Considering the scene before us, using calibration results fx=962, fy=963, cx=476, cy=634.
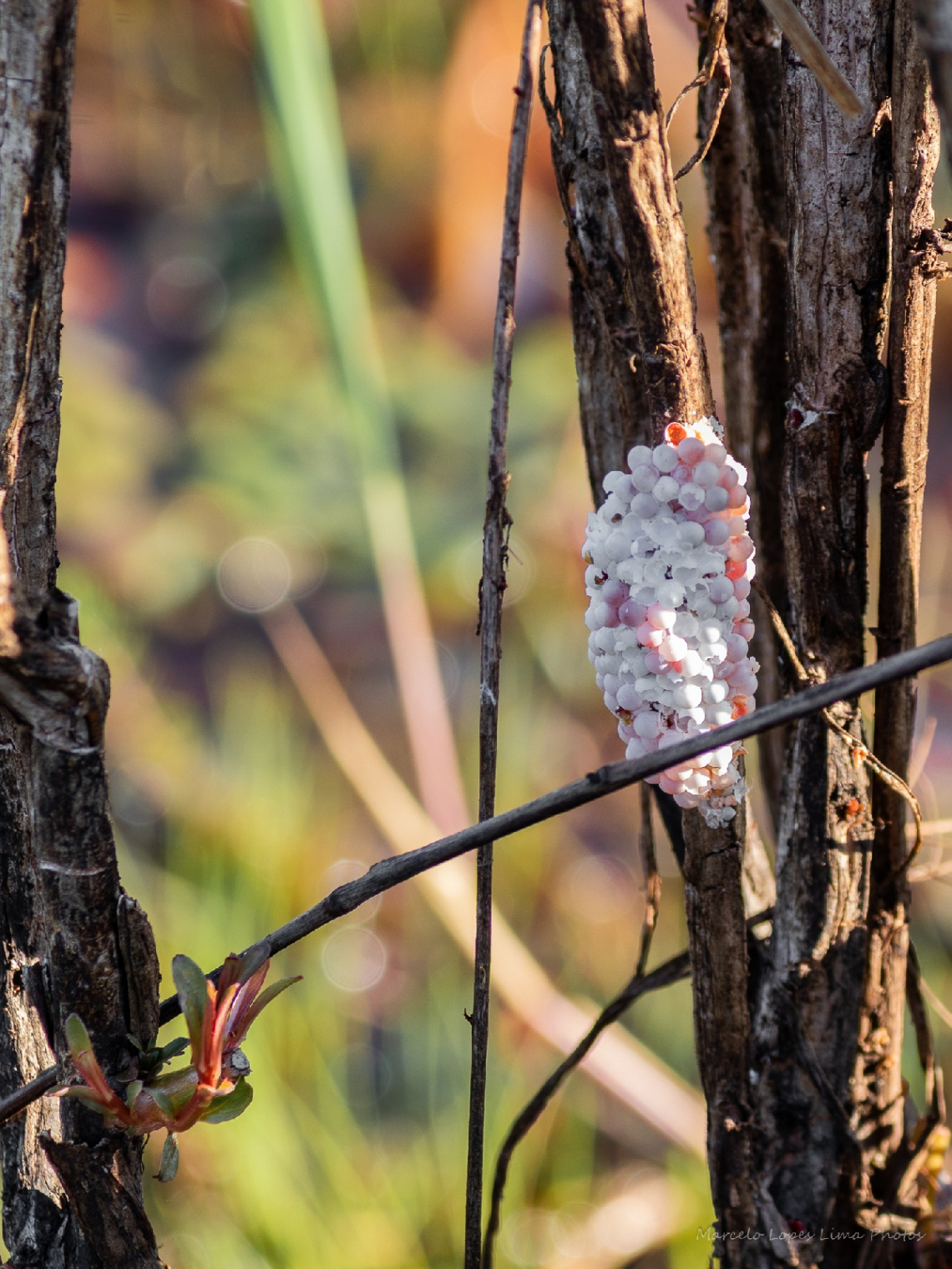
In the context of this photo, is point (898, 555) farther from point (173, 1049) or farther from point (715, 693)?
point (173, 1049)

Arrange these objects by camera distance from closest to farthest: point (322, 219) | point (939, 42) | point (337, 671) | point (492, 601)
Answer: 1. point (939, 42)
2. point (492, 601)
3. point (322, 219)
4. point (337, 671)

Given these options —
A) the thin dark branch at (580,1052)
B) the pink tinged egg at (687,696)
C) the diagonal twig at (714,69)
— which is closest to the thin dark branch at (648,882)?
the thin dark branch at (580,1052)

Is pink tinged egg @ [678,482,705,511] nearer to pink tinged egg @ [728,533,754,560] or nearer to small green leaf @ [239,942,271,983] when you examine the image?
pink tinged egg @ [728,533,754,560]

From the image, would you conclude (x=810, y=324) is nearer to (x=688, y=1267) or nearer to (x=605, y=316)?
(x=605, y=316)

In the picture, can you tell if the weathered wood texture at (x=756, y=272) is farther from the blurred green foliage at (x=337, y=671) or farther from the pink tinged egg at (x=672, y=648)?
the blurred green foliage at (x=337, y=671)

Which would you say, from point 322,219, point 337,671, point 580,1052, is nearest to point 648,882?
point 580,1052

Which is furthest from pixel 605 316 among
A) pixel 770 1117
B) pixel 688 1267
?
pixel 688 1267
